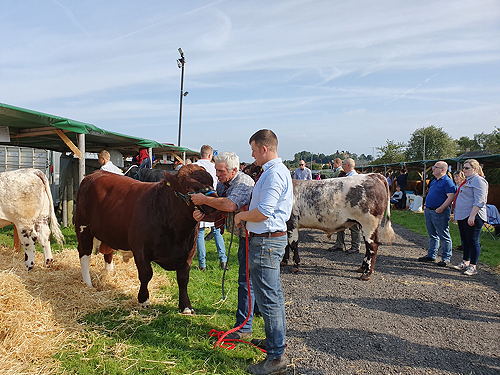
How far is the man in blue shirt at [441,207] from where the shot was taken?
7.09m

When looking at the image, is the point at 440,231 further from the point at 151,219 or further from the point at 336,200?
the point at 151,219

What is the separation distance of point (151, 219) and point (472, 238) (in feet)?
18.1

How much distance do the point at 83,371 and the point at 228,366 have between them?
122 centimetres

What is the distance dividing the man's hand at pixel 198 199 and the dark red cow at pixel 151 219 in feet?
0.41

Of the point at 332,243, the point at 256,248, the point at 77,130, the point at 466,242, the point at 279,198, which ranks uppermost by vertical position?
the point at 77,130

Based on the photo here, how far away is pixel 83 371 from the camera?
3105 mm

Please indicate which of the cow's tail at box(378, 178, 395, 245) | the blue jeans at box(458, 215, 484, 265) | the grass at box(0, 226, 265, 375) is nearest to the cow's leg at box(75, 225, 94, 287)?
the grass at box(0, 226, 265, 375)

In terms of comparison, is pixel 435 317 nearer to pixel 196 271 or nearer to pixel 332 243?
pixel 196 271

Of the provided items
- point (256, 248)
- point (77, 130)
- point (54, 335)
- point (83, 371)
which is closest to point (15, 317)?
point (54, 335)

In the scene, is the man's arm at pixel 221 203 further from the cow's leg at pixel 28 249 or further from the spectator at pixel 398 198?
the spectator at pixel 398 198

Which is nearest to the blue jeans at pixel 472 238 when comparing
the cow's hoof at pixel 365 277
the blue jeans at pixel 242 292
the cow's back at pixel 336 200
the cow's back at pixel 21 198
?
the cow's back at pixel 336 200

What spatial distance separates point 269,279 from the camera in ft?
9.95

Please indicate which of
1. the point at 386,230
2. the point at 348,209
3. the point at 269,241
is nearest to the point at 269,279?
the point at 269,241

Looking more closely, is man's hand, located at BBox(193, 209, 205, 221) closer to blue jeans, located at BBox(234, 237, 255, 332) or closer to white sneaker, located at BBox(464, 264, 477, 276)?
blue jeans, located at BBox(234, 237, 255, 332)
